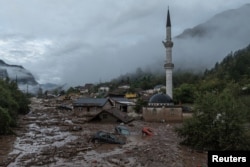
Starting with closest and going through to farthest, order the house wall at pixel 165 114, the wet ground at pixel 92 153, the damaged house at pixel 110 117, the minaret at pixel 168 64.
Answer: the wet ground at pixel 92 153 → the damaged house at pixel 110 117 → the house wall at pixel 165 114 → the minaret at pixel 168 64

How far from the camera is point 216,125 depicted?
22062 millimetres

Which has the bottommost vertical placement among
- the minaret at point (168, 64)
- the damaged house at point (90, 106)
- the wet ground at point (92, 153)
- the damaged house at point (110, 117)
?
the wet ground at point (92, 153)

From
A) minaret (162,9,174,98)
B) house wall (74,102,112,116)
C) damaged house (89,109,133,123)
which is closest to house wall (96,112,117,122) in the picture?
damaged house (89,109,133,123)

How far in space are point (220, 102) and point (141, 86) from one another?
90833 mm

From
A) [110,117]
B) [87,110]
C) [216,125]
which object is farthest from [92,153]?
[87,110]

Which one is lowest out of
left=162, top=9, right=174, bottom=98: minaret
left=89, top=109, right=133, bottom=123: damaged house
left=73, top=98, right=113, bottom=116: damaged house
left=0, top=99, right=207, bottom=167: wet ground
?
left=0, top=99, right=207, bottom=167: wet ground

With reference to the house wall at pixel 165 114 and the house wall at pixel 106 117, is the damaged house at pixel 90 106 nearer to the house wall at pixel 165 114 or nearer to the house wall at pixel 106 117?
the house wall at pixel 106 117

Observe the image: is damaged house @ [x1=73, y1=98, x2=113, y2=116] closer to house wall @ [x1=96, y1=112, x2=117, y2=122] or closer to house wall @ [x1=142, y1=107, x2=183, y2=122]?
house wall @ [x1=96, y1=112, x2=117, y2=122]

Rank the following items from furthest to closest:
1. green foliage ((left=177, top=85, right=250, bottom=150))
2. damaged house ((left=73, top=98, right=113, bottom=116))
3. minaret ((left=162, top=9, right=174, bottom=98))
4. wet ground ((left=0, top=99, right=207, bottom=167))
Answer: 1. minaret ((left=162, top=9, right=174, bottom=98))
2. damaged house ((left=73, top=98, right=113, bottom=116))
3. green foliage ((left=177, top=85, right=250, bottom=150))
4. wet ground ((left=0, top=99, right=207, bottom=167))

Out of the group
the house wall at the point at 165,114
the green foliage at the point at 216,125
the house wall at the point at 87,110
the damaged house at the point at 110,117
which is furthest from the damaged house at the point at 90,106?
the green foliage at the point at 216,125

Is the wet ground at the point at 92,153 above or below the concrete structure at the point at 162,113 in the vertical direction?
below

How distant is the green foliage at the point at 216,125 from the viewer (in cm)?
2142

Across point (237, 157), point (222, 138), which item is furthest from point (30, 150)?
point (237, 157)

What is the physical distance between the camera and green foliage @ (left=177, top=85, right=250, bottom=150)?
21422 millimetres
